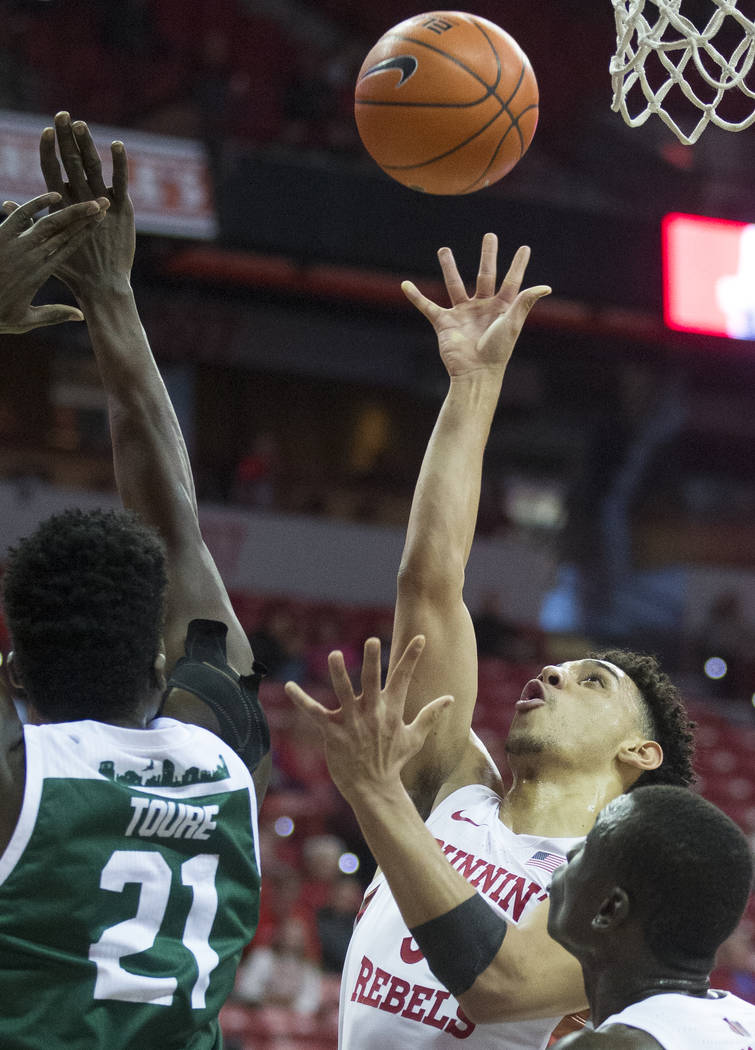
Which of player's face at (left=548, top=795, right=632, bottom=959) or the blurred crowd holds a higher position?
the blurred crowd

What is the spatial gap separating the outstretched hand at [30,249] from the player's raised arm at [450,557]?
91 centimetres

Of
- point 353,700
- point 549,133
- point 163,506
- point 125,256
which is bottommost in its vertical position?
point 353,700

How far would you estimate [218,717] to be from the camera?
201 centimetres

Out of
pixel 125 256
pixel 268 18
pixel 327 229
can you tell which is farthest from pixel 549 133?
pixel 125 256

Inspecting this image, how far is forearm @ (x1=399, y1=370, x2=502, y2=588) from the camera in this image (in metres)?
2.63

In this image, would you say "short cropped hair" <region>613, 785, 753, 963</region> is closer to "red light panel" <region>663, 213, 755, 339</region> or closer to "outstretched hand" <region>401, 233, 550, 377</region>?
"outstretched hand" <region>401, 233, 550, 377</region>

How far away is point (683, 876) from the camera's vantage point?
164 centimetres

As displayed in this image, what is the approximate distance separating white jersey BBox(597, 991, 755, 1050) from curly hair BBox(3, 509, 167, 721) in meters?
0.82

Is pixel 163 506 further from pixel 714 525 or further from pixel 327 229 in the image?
pixel 714 525

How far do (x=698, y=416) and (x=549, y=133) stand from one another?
4.12 m

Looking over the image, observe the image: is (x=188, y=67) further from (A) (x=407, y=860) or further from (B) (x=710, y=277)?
(A) (x=407, y=860)

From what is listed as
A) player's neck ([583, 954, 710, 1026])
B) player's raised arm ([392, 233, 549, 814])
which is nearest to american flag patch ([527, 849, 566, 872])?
player's raised arm ([392, 233, 549, 814])

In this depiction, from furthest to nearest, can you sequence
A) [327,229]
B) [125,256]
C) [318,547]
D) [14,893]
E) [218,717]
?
1. [318,547]
2. [327,229]
3. [125,256]
4. [218,717]
5. [14,893]

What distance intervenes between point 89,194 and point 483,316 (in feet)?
3.18
